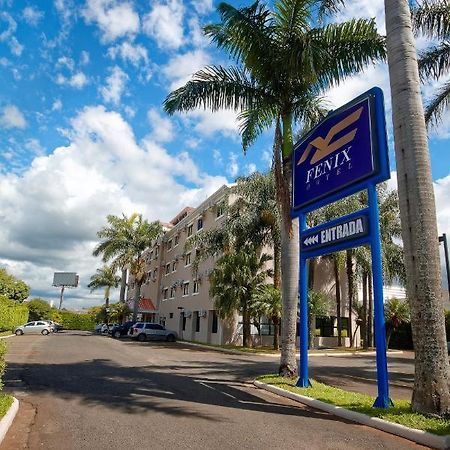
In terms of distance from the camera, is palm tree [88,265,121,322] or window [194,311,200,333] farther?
palm tree [88,265,121,322]

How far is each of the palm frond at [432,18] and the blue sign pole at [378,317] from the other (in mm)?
8533

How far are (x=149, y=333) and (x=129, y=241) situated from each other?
15.5 meters

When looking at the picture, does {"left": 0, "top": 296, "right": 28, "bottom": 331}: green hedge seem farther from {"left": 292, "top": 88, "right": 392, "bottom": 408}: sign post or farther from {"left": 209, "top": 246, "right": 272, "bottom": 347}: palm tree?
{"left": 292, "top": 88, "right": 392, "bottom": 408}: sign post

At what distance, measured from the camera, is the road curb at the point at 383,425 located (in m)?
6.41

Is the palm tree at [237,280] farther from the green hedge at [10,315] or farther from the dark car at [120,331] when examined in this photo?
the green hedge at [10,315]

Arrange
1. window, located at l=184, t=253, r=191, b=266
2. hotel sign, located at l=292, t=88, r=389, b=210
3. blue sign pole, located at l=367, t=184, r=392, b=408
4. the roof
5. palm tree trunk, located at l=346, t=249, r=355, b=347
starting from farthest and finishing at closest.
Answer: the roof → window, located at l=184, t=253, r=191, b=266 → palm tree trunk, located at l=346, t=249, r=355, b=347 → hotel sign, located at l=292, t=88, r=389, b=210 → blue sign pole, located at l=367, t=184, r=392, b=408

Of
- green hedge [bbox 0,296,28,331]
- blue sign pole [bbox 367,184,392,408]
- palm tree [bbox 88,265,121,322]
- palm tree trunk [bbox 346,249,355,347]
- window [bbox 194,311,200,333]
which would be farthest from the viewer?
palm tree [bbox 88,265,121,322]

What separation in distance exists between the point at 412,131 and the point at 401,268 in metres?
24.5

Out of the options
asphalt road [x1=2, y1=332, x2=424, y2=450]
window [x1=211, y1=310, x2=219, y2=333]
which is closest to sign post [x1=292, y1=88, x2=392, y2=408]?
asphalt road [x1=2, y1=332, x2=424, y2=450]

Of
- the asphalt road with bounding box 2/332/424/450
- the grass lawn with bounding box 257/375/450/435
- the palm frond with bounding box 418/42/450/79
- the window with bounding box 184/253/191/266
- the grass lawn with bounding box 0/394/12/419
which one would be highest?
the palm frond with bounding box 418/42/450/79

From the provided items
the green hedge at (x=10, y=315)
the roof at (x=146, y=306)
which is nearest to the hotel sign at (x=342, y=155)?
the green hedge at (x=10, y=315)

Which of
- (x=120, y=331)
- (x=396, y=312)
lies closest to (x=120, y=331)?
(x=120, y=331)

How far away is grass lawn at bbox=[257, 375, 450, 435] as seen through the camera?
277 inches

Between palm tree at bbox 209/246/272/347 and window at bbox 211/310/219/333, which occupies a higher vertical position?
palm tree at bbox 209/246/272/347
